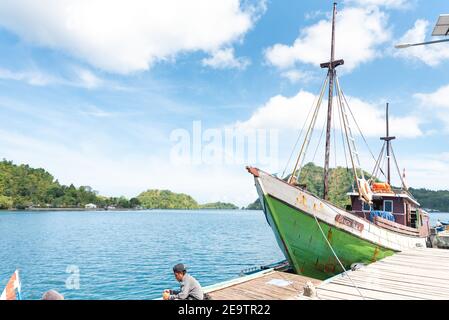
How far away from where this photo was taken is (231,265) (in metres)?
29.6

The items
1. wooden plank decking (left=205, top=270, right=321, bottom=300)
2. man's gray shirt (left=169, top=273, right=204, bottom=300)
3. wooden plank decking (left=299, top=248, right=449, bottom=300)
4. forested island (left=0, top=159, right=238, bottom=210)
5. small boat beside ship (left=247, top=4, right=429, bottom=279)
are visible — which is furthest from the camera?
forested island (left=0, top=159, right=238, bottom=210)

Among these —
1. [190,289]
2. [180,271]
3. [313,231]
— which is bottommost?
[190,289]

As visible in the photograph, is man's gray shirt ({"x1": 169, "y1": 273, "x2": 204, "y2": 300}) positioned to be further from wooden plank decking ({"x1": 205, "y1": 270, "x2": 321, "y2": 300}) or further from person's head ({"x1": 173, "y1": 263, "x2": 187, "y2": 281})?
wooden plank decking ({"x1": 205, "y1": 270, "x2": 321, "y2": 300})

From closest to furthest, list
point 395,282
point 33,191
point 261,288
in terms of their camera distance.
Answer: point 395,282
point 261,288
point 33,191

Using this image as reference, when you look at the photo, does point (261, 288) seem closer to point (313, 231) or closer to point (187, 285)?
point (313, 231)

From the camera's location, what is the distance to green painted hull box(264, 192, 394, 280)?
14906 mm

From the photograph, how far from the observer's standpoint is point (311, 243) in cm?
1506

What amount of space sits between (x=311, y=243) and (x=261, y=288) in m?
4.68

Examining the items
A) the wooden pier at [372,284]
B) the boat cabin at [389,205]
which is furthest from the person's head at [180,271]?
the boat cabin at [389,205]

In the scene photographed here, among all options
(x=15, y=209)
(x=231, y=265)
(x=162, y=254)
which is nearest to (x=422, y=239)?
(x=231, y=265)

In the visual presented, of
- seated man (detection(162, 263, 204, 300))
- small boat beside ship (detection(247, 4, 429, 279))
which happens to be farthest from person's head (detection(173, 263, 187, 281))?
small boat beside ship (detection(247, 4, 429, 279))

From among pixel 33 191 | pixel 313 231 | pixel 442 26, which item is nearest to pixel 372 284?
pixel 313 231

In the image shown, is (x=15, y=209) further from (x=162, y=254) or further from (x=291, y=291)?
(x=291, y=291)

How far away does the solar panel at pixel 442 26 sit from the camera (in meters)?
7.88
